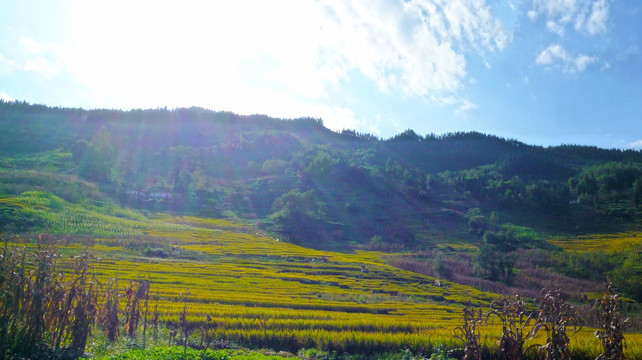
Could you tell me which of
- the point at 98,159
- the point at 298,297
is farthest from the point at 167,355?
the point at 98,159

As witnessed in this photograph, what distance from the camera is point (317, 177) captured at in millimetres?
99938

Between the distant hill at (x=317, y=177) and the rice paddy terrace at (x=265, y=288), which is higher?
the distant hill at (x=317, y=177)

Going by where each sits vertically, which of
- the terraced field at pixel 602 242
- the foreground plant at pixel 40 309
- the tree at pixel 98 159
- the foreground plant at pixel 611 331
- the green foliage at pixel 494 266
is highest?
the tree at pixel 98 159

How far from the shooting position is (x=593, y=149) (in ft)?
417

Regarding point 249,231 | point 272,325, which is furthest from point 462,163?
point 272,325

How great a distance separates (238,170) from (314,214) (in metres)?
36.5

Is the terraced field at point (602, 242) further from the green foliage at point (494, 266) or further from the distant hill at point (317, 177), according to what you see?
the green foliage at point (494, 266)

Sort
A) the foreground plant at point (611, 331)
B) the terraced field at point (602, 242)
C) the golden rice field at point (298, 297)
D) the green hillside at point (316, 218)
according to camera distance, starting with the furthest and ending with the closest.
Result: the terraced field at point (602, 242), the green hillside at point (316, 218), the golden rice field at point (298, 297), the foreground plant at point (611, 331)

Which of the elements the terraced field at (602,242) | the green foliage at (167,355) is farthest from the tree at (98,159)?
the terraced field at (602,242)

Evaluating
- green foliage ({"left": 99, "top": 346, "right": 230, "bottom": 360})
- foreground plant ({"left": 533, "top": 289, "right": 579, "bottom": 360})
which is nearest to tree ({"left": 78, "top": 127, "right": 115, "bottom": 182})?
green foliage ({"left": 99, "top": 346, "right": 230, "bottom": 360})

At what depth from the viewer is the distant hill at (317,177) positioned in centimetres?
7594

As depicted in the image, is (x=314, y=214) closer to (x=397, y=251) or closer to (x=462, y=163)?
(x=397, y=251)

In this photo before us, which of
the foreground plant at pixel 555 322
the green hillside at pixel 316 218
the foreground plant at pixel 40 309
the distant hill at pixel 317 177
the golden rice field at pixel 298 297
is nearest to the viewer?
the foreground plant at pixel 555 322

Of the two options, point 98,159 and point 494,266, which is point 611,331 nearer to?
point 494,266
